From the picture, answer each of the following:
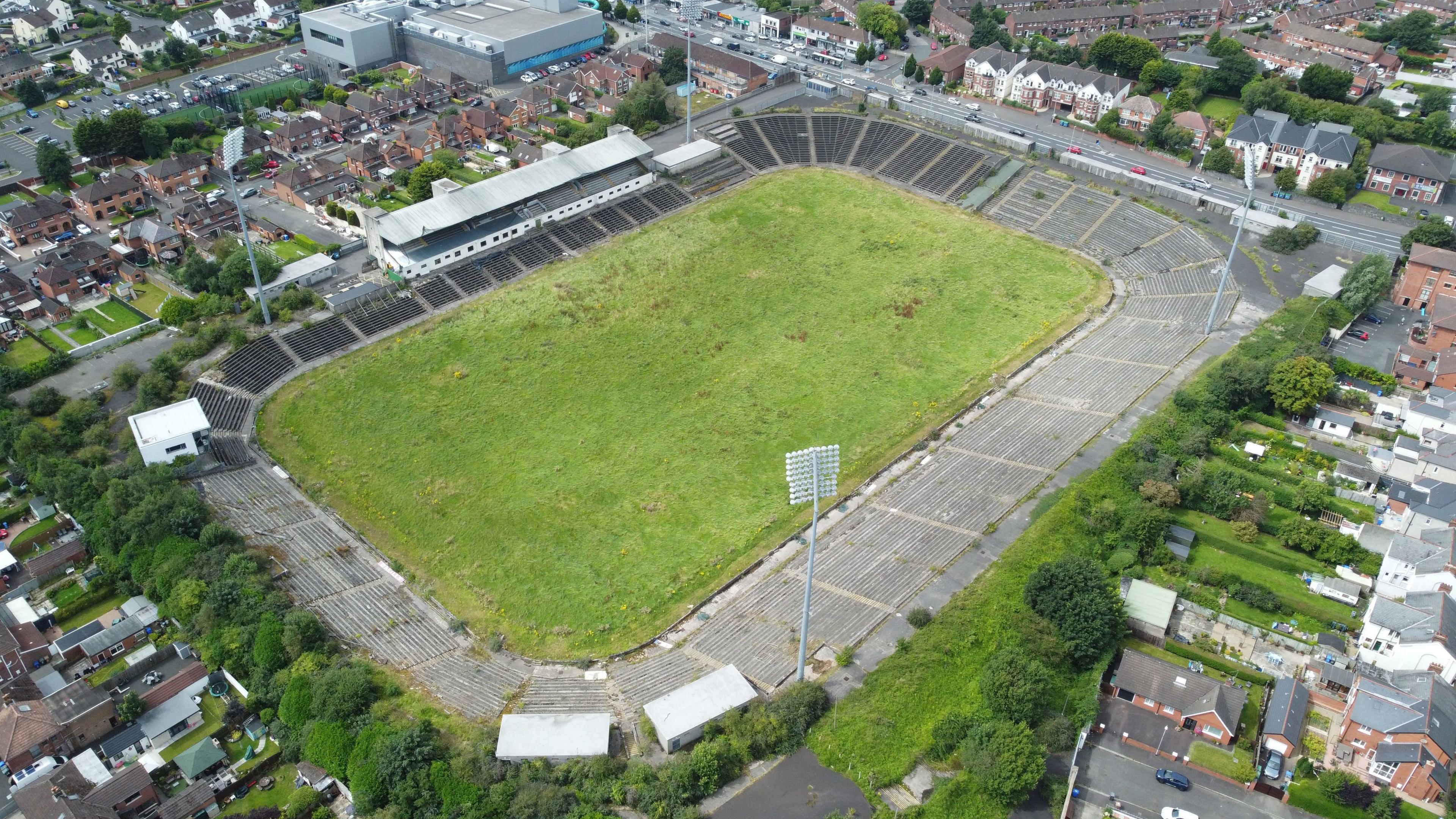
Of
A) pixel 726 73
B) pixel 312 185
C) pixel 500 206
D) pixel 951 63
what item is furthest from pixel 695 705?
pixel 951 63

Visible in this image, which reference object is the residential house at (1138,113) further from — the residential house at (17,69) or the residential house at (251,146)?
the residential house at (17,69)

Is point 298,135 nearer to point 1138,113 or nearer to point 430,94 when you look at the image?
point 430,94

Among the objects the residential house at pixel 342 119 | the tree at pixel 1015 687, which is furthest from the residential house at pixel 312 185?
the tree at pixel 1015 687

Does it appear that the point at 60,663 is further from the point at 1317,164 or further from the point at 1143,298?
the point at 1317,164

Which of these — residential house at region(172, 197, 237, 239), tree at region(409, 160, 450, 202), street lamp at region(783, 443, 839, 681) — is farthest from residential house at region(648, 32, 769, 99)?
street lamp at region(783, 443, 839, 681)

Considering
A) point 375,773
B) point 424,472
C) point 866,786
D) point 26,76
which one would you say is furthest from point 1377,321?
point 26,76

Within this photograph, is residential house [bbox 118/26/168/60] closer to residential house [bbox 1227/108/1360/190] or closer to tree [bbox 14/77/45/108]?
tree [bbox 14/77/45/108]
